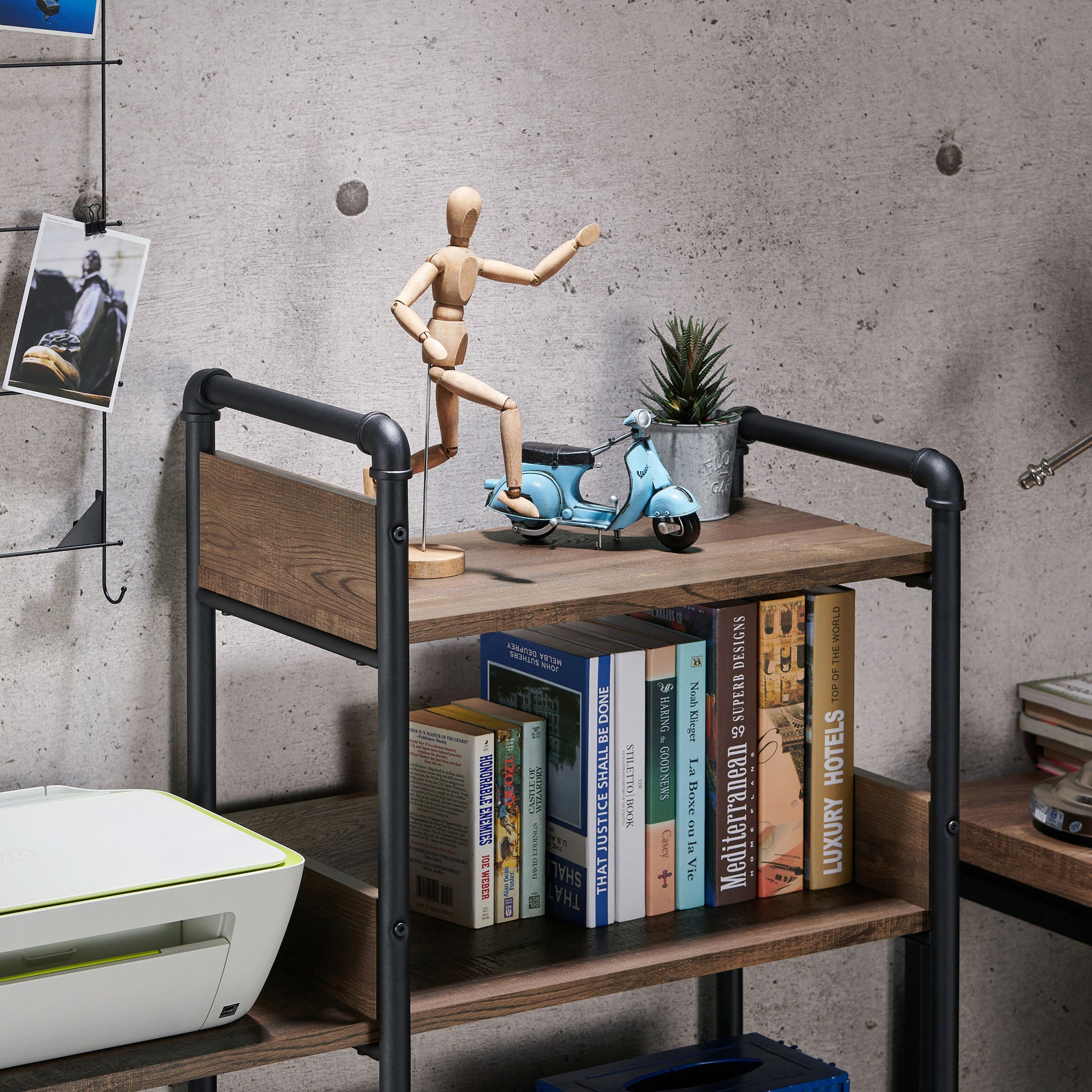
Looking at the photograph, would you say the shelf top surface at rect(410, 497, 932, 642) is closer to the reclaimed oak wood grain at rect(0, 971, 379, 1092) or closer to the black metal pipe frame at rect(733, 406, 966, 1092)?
the black metal pipe frame at rect(733, 406, 966, 1092)

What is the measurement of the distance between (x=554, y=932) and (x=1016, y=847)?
57 cm

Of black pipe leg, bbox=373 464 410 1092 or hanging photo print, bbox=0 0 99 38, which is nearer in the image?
black pipe leg, bbox=373 464 410 1092

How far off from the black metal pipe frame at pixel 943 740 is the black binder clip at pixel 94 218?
2.43 feet

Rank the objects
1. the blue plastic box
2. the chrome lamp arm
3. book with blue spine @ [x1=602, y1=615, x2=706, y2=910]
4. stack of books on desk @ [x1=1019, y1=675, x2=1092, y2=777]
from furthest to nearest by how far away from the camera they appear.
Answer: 1. stack of books on desk @ [x1=1019, y1=675, x2=1092, y2=777]
2. the chrome lamp arm
3. the blue plastic box
4. book with blue spine @ [x1=602, y1=615, x2=706, y2=910]

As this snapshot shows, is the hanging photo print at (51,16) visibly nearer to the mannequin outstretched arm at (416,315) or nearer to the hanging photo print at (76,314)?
the hanging photo print at (76,314)

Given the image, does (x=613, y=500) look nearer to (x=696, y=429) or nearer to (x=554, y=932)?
(x=696, y=429)

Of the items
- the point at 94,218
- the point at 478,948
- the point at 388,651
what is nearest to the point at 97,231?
the point at 94,218

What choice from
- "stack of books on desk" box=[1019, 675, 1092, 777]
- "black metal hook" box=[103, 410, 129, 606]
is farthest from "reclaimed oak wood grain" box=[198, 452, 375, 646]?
"stack of books on desk" box=[1019, 675, 1092, 777]

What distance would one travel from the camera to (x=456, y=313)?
1.35 meters

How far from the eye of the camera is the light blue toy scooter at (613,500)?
1423 mm

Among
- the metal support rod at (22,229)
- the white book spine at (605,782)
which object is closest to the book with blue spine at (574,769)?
the white book spine at (605,782)

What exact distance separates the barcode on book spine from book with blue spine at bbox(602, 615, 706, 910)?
221 millimetres

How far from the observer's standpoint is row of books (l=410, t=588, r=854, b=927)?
1425 millimetres

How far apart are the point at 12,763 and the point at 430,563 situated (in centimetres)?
49
